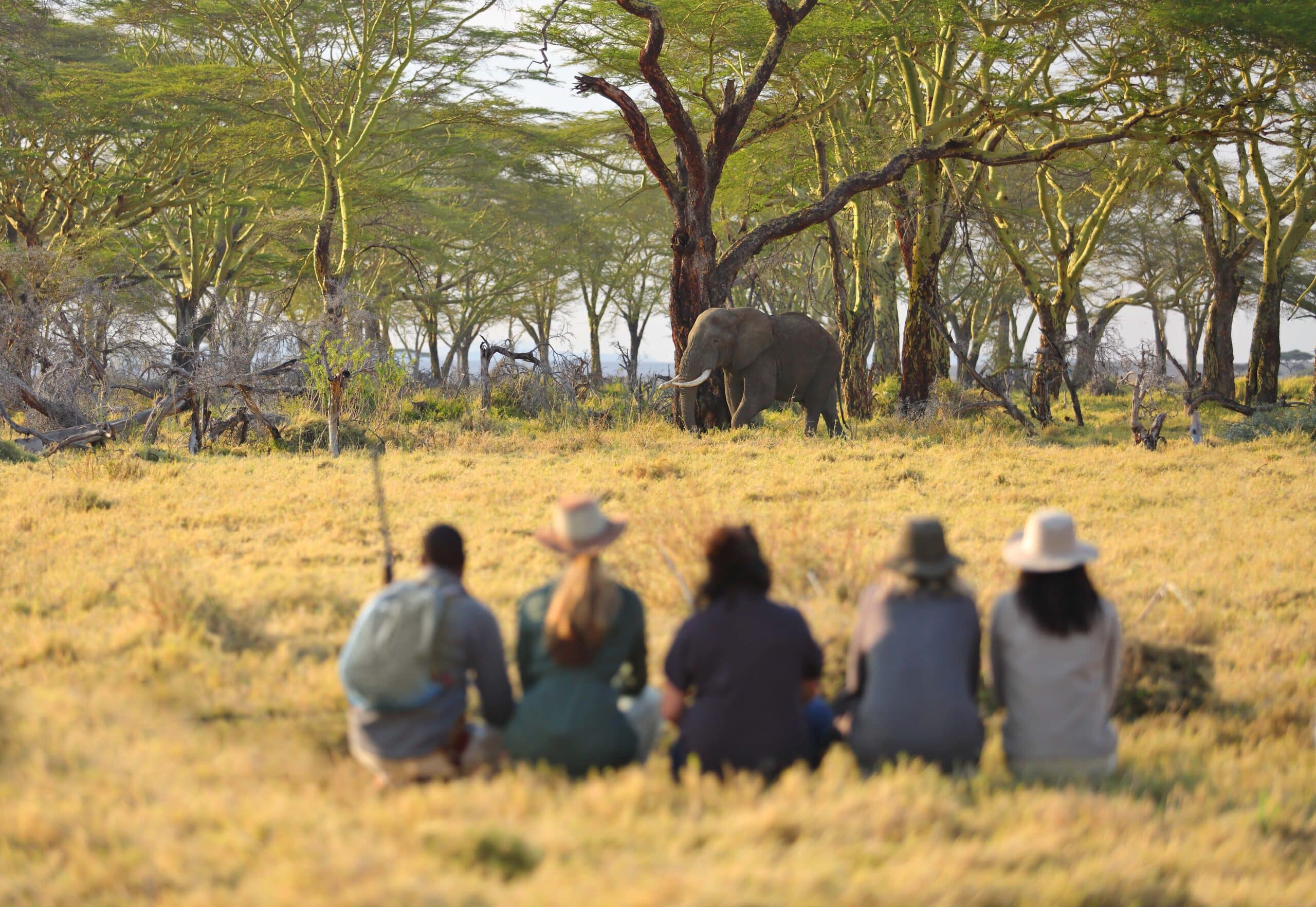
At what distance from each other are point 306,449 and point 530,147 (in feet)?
41.0

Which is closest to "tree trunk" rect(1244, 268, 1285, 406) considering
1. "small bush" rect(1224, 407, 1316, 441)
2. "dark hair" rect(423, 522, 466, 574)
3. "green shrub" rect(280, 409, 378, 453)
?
"small bush" rect(1224, 407, 1316, 441)

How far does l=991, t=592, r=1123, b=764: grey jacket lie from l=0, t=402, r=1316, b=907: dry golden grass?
0.20m

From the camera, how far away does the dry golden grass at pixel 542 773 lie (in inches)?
116

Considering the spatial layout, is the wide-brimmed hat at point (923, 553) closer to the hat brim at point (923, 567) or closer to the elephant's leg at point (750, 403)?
the hat brim at point (923, 567)

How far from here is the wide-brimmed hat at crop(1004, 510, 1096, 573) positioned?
3.78 meters

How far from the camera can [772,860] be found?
2957 millimetres

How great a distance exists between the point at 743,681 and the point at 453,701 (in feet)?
3.36

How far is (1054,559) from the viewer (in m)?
3.79

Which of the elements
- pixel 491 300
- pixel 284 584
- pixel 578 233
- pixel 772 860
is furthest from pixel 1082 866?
pixel 491 300

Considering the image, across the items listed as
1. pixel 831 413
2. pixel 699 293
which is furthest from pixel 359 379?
pixel 831 413

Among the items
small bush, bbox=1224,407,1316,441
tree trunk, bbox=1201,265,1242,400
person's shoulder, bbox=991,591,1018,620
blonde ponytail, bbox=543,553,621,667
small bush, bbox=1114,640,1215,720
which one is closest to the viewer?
blonde ponytail, bbox=543,553,621,667

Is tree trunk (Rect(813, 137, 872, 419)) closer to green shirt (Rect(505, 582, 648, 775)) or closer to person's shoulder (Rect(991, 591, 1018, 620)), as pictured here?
person's shoulder (Rect(991, 591, 1018, 620))

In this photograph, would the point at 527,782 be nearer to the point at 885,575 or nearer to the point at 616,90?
the point at 885,575

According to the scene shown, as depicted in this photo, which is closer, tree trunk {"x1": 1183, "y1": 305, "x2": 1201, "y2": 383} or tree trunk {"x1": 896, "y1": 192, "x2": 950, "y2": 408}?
tree trunk {"x1": 896, "y1": 192, "x2": 950, "y2": 408}
